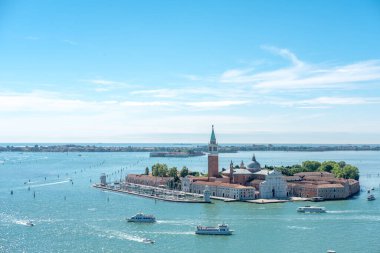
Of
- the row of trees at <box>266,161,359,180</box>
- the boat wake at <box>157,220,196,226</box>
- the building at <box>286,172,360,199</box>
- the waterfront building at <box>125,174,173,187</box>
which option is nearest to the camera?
the boat wake at <box>157,220,196,226</box>

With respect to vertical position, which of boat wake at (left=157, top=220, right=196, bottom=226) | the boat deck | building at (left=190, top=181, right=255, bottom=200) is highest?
building at (left=190, top=181, right=255, bottom=200)

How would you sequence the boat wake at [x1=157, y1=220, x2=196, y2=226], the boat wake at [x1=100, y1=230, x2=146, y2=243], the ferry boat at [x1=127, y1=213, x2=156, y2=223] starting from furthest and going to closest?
the ferry boat at [x1=127, y1=213, x2=156, y2=223], the boat wake at [x1=157, y1=220, x2=196, y2=226], the boat wake at [x1=100, y1=230, x2=146, y2=243]

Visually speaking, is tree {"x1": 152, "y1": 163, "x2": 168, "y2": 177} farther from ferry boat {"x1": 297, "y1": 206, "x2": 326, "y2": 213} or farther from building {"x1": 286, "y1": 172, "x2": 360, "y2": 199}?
ferry boat {"x1": 297, "y1": 206, "x2": 326, "y2": 213}

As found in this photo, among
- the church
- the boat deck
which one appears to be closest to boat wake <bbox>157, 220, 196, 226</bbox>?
the boat deck

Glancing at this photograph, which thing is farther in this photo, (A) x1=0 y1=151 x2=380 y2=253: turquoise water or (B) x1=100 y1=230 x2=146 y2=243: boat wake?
(B) x1=100 y1=230 x2=146 y2=243: boat wake

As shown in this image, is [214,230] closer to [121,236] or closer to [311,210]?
[121,236]

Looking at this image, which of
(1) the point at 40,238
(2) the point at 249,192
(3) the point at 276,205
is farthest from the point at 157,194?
(1) the point at 40,238

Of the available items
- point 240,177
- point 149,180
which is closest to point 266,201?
point 240,177

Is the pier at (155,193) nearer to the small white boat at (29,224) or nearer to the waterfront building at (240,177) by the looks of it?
the waterfront building at (240,177)
